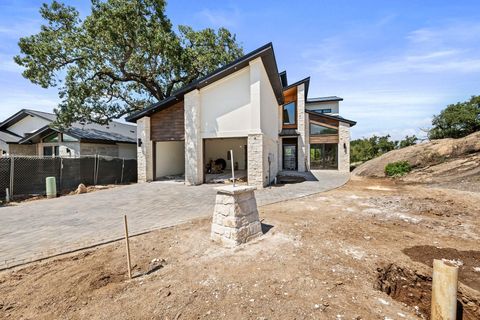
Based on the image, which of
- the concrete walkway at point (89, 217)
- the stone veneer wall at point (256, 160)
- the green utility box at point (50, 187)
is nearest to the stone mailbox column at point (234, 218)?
the concrete walkway at point (89, 217)

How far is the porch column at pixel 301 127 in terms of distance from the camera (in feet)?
64.0

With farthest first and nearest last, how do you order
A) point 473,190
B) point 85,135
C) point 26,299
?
point 85,135 → point 473,190 → point 26,299

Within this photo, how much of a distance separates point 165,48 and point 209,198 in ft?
34.2

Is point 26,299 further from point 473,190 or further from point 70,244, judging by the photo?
point 473,190

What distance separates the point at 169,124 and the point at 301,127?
11572 millimetres

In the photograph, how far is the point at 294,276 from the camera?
3303mm

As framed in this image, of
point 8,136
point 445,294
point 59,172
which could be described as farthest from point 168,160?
point 445,294

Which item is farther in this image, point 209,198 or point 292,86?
point 292,86

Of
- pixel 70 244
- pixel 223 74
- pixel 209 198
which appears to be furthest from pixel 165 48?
pixel 70 244

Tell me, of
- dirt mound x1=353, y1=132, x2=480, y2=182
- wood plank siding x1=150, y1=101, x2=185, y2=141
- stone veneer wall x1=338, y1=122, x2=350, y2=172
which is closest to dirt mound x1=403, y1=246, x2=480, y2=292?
dirt mound x1=353, y1=132, x2=480, y2=182

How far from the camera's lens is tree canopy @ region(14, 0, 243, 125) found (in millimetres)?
12773

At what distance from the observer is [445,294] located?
2547 mm

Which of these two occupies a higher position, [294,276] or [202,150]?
[202,150]

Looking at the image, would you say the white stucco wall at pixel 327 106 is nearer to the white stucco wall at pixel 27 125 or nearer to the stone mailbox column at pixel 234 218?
the stone mailbox column at pixel 234 218
